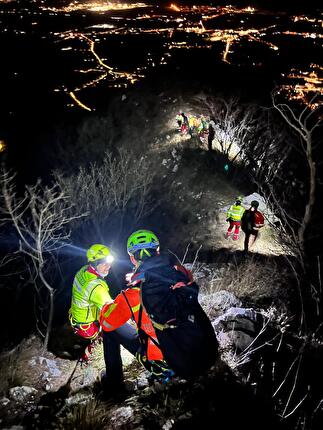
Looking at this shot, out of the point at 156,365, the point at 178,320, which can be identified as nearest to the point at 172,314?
the point at 178,320

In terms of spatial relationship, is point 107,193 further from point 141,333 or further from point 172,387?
point 141,333

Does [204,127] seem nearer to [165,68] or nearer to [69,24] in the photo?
[165,68]

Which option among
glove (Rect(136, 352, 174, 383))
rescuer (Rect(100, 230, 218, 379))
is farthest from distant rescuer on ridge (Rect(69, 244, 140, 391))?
rescuer (Rect(100, 230, 218, 379))

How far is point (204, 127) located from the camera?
834 inches

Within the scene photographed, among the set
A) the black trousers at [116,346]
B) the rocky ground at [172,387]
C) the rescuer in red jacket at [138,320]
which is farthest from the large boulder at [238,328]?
the black trousers at [116,346]

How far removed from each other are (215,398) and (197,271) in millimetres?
6477

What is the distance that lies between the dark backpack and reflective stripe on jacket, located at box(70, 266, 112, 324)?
137 centimetres

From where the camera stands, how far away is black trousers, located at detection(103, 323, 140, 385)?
4.35m

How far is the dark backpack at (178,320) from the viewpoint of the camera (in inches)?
136

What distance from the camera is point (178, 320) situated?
346 centimetres

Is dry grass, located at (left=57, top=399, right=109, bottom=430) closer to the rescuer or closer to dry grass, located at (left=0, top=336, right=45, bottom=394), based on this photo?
the rescuer

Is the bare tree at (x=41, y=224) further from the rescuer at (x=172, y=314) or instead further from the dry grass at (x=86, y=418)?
the rescuer at (x=172, y=314)

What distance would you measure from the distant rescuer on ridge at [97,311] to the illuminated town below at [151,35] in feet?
76.6

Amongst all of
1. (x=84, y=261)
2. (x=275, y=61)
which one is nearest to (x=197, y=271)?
(x=84, y=261)
